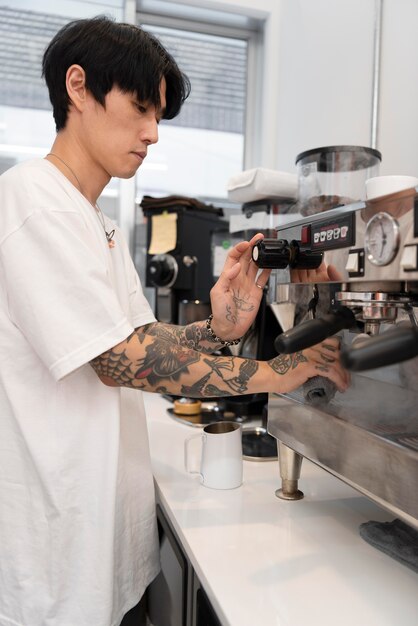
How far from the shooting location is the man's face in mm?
845

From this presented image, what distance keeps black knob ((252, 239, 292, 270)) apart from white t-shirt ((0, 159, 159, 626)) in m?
0.21

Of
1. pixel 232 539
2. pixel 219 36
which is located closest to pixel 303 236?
pixel 232 539

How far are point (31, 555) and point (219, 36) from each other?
228 centimetres

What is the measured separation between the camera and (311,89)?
1948 millimetres

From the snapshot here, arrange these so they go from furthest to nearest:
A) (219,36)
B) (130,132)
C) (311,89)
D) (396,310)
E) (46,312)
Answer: (219,36), (311,89), (130,132), (46,312), (396,310)

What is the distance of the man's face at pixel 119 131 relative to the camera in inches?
33.3

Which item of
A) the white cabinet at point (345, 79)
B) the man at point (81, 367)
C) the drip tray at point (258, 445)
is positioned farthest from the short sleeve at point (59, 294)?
the white cabinet at point (345, 79)

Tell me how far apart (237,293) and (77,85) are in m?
0.42

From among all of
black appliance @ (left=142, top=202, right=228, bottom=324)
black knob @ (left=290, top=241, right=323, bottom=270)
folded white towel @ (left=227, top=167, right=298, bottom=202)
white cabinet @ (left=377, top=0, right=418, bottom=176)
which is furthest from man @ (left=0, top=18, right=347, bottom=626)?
black appliance @ (left=142, top=202, right=228, bottom=324)

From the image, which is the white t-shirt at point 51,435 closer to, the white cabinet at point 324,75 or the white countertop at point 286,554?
the white countertop at point 286,554

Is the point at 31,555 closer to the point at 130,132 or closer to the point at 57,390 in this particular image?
the point at 57,390

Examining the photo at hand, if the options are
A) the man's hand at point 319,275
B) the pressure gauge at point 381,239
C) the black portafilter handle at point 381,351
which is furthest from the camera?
the man's hand at point 319,275

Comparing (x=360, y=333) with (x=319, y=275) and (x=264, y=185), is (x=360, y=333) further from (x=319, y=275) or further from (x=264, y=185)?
(x=264, y=185)

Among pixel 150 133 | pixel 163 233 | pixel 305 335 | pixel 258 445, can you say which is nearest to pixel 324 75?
pixel 163 233
